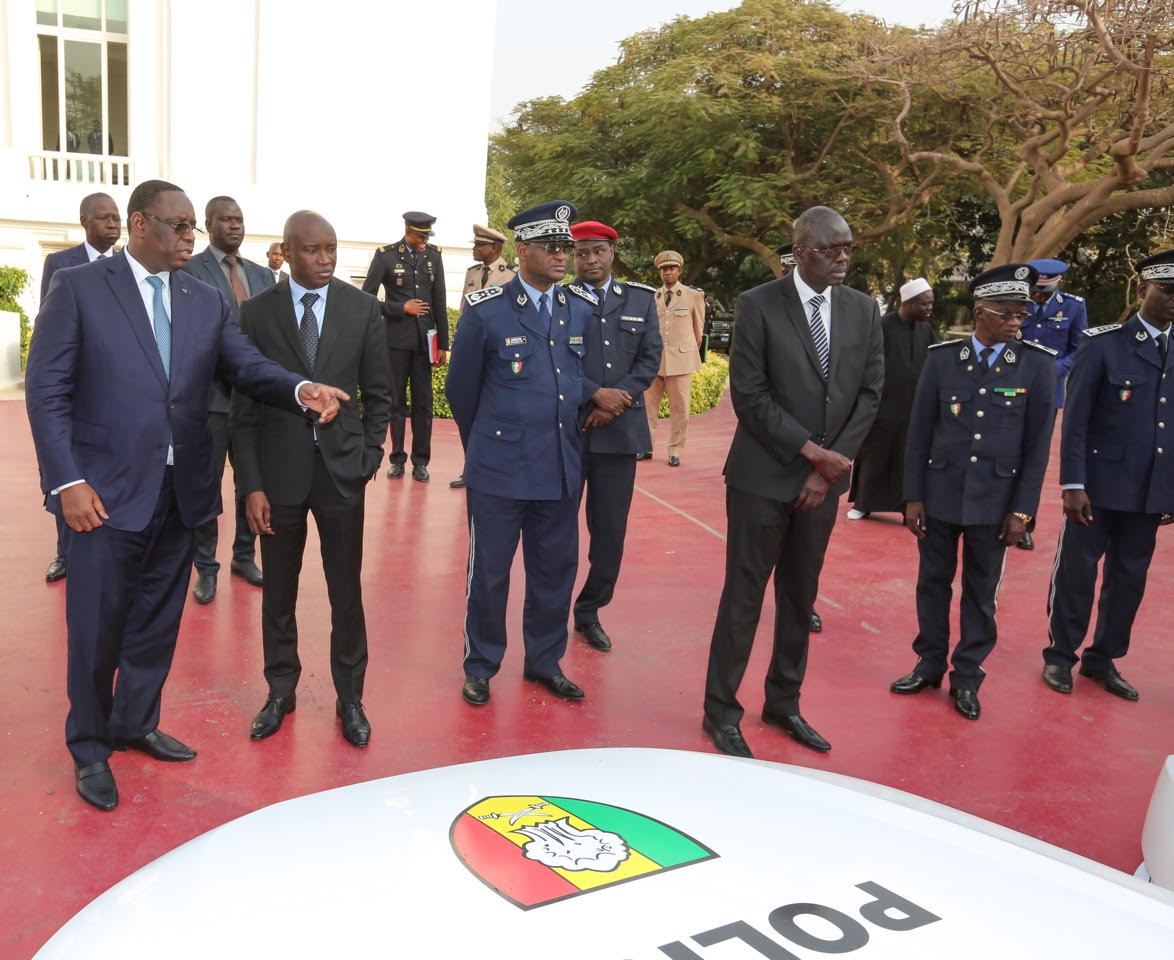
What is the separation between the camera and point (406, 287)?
7.99m

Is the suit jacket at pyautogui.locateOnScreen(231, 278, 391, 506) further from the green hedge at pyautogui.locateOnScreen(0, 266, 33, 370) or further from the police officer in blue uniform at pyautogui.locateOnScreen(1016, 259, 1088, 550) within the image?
the green hedge at pyautogui.locateOnScreen(0, 266, 33, 370)

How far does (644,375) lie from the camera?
511 cm

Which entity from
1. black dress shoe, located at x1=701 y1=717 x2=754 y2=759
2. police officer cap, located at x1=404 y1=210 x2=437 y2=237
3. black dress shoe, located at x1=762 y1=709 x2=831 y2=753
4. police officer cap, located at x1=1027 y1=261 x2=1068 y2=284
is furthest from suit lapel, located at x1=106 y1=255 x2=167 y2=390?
police officer cap, located at x1=1027 y1=261 x2=1068 y2=284

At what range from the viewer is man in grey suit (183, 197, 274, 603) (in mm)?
5266

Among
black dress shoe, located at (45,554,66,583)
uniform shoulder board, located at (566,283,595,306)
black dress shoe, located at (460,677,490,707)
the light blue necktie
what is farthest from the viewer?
black dress shoe, located at (45,554,66,583)

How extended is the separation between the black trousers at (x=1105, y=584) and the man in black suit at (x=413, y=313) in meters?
4.77

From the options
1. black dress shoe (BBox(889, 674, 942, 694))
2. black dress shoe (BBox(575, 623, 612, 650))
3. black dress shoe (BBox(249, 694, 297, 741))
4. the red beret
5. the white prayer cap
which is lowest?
black dress shoe (BBox(575, 623, 612, 650))

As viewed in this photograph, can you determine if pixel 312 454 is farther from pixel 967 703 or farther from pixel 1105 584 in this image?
pixel 1105 584

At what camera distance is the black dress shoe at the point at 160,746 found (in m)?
3.56

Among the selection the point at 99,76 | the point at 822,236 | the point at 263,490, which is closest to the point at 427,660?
the point at 263,490

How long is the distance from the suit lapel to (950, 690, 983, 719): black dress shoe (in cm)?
322

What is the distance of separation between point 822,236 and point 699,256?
22.3 metres

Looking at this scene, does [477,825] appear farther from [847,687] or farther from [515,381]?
[847,687]

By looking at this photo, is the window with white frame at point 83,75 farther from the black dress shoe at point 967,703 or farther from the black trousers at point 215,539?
the black dress shoe at point 967,703
